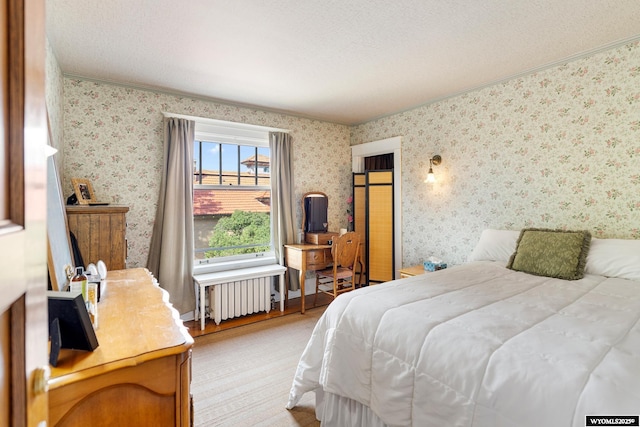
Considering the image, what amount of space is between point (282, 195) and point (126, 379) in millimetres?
3061

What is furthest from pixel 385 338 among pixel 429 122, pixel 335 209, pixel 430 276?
pixel 335 209

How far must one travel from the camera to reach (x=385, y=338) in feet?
4.98

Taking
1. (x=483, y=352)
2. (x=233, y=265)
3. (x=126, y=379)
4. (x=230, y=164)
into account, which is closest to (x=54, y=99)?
(x=230, y=164)

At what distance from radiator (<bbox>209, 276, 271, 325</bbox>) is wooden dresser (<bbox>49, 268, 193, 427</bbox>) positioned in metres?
2.09

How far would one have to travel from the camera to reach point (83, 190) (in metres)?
2.77

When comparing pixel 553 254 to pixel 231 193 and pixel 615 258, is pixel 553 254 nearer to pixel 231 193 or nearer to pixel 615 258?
pixel 615 258

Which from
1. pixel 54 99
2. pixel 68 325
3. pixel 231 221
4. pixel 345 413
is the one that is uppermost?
pixel 54 99

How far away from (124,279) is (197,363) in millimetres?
981

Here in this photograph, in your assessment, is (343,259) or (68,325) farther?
(343,259)

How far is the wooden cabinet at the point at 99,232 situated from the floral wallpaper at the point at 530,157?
10.3 feet

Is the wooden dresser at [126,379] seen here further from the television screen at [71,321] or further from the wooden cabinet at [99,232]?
the wooden cabinet at [99,232]

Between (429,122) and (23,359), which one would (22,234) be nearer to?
(23,359)

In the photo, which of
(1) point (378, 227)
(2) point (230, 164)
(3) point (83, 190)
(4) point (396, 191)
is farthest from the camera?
(1) point (378, 227)

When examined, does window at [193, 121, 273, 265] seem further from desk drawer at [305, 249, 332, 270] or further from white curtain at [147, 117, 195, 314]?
desk drawer at [305, 249, 332, 270]
